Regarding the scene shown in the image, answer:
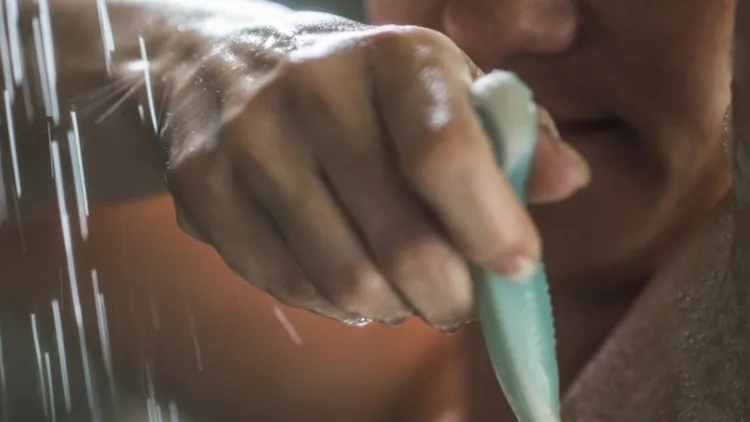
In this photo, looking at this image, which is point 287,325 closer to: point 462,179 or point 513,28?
point 513,28

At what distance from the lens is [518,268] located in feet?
0.58

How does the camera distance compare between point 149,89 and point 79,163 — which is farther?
point 79,163

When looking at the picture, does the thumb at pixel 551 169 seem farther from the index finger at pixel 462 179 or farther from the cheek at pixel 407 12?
the cheek at pixel 407 12

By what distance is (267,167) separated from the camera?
21cm

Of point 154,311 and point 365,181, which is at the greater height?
point 365,181

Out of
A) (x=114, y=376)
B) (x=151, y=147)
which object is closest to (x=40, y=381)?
(x=114, y=376)

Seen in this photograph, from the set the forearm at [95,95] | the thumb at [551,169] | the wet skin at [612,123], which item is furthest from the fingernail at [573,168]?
the forearm at [95,95]

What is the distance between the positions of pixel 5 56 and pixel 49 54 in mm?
22

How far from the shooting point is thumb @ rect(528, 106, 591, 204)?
0.19 metres

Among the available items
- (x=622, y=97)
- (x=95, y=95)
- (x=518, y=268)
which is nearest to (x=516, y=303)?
(x=518, y=268)

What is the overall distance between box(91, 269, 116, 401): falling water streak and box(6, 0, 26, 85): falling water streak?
4.9 inches

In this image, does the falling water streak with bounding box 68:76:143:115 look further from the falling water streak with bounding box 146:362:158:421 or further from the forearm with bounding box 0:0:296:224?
the falling water streak with bounding box 146:362:158:421

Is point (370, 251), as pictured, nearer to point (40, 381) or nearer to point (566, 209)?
point (566, 209)

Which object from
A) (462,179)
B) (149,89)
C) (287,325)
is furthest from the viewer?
(287,325)
